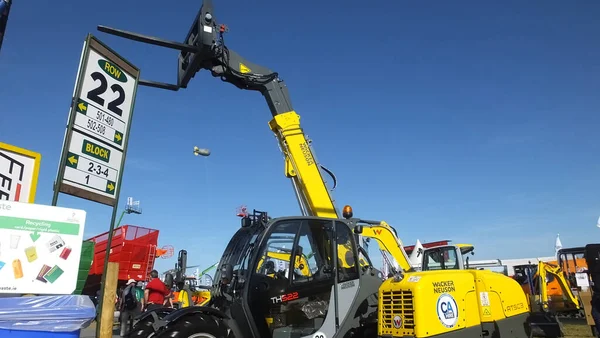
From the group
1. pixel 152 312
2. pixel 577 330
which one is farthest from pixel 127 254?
pixel 577 330

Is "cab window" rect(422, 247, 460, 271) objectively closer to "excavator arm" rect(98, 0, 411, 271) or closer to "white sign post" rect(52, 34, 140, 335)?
"excavator arm" rect(98, 0, 411, 271)

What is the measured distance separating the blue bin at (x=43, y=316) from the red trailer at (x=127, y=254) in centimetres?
1379

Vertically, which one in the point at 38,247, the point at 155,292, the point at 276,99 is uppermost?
the point at 276,99

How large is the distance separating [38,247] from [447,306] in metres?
4.37

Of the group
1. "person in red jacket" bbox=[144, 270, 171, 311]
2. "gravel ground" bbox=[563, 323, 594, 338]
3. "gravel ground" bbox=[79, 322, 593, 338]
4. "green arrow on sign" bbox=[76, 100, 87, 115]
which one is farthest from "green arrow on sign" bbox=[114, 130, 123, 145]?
"gravel ground" bbox=[563, 323, 594, 338]

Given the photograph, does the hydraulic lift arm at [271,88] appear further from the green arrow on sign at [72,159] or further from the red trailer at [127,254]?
the red trailer at [127,254]

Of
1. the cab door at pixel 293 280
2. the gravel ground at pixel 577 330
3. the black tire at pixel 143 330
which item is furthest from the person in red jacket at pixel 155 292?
the gravel ground at pixel 577 330

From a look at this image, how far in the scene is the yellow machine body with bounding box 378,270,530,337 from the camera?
200 inches

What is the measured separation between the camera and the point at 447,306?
212 inches

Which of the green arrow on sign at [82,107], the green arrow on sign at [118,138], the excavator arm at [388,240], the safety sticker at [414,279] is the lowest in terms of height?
the safety sticker at [414,279]

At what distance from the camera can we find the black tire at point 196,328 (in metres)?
4.70

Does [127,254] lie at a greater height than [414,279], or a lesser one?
greater

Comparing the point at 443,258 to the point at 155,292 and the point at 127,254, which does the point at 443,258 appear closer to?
the point at 155,292

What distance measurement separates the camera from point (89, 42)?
163 inches
